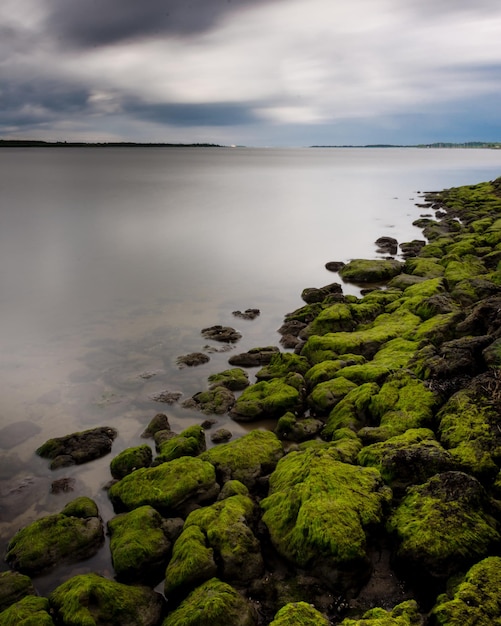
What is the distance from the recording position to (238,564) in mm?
7234

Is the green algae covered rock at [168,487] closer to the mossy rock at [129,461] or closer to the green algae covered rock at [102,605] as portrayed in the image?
the mossy rock at [129,461]

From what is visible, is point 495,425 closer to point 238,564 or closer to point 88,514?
point 238,564

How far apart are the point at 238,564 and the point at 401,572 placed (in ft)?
7.73

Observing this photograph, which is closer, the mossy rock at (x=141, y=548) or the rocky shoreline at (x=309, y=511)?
the rocky shoreline at (x=309, y=511)

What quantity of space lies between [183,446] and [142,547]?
3009mm

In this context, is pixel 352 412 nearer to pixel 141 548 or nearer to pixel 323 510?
pixel 323 510

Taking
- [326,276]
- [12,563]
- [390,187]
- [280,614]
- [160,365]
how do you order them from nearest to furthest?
[280,614], [12,563], [160,365], [326,276], [390,187]

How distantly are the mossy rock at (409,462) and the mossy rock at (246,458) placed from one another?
211 centimetres

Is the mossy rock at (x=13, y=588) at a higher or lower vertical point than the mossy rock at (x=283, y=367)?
lower

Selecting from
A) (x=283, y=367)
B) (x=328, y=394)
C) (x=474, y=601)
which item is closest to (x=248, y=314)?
(x=283, y=367)

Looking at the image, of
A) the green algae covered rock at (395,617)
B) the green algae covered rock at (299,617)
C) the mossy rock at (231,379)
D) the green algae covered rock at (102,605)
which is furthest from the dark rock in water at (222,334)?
the green algae covered rock at (395,617)

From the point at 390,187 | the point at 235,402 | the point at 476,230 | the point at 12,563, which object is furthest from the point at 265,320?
the point at 390,187

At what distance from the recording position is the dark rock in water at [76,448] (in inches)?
438

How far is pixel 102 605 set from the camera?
6.70 meters
